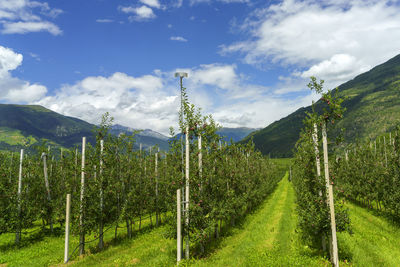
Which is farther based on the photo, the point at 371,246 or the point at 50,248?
the point at 50,248

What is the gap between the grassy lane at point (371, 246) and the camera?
12.7 metres

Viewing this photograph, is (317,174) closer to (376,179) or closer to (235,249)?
(235,249)

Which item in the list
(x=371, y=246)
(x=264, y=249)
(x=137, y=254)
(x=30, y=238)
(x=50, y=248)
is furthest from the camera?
(x=30, y=238)

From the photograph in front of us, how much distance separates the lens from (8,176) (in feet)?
75.0

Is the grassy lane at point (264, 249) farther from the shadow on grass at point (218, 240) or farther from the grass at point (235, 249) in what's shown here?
the shadow on grass at point (218, 240)

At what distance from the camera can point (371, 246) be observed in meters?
15.2

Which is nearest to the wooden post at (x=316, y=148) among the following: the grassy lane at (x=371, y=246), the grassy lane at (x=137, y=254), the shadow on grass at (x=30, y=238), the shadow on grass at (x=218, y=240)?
the grassy lane at (x=371, y=246)

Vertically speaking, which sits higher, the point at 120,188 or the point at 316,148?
the point at 316,148

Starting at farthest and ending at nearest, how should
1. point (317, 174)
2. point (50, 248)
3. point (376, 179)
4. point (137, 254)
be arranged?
point (376, 179) < point (50, 248) < point (137, 254) < point (317, 174)

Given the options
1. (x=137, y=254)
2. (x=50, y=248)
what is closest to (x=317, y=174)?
(x=137, y=254)

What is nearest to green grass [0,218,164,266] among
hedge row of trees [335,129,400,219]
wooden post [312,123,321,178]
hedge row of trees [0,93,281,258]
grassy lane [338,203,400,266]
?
hedge row of trees [0,93,281,258]

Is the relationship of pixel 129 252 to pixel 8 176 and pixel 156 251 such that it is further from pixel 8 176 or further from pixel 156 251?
pixel 8 176

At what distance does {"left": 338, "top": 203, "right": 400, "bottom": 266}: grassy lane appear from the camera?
41.7 ft

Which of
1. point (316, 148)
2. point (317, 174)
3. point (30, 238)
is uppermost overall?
point (316, 148)
